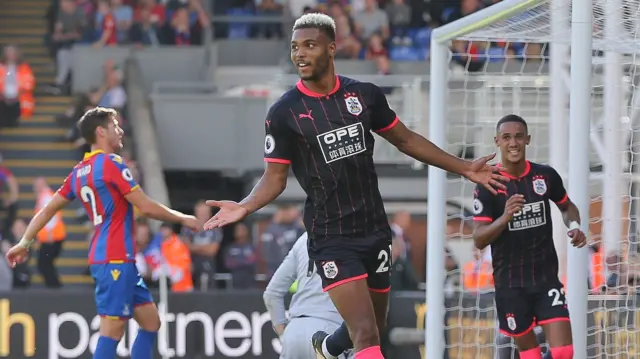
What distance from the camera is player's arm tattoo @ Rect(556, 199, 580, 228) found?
9031 mm

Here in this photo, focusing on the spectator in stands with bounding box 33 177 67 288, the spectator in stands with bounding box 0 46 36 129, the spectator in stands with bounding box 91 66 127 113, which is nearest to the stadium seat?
the spectator in stands with bounding box 91 66 127 113

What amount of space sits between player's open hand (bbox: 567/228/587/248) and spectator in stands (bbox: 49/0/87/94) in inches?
575

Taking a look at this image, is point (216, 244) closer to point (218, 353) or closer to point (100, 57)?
point (218, 353)

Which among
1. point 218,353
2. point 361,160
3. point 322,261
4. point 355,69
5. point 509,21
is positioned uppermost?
point 355,69

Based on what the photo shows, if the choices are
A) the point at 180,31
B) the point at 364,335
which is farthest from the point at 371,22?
the point at 364,335

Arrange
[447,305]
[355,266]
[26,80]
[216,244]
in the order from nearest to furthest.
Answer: [355,266] → [447,305] → [216,244] → [26,80]

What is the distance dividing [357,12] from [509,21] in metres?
13.0

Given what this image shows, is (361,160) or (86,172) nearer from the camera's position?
(361,160)

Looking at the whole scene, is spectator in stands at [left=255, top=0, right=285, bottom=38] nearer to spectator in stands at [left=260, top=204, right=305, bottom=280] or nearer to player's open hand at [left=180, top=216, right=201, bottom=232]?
spectator in stands at [left=260, top=204, right=305, bottom=280]

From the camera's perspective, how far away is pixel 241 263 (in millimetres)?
16484

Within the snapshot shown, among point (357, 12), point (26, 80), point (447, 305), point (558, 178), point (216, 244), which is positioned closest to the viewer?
point (558, 178)

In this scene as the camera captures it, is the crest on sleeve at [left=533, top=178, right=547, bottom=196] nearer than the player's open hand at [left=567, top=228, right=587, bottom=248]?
No

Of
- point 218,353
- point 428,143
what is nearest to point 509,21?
point 428,143

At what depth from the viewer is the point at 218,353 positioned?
13.7 metres
